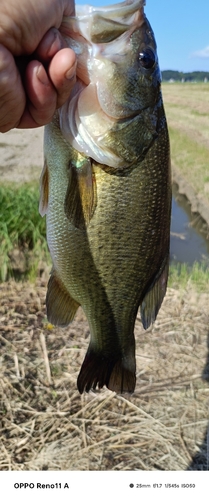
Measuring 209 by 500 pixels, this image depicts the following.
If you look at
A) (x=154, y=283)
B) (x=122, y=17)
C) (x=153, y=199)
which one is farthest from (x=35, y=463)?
(x=122, y=17)

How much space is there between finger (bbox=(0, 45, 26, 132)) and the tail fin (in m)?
0.60

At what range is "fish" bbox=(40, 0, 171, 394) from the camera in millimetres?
914

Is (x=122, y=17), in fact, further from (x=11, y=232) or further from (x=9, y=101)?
(x=11, y=232)

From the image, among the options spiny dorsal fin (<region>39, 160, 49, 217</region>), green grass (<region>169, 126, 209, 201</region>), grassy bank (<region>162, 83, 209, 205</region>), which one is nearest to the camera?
spiny dorsal fin (<region>39, 160, 49, 217</region>)

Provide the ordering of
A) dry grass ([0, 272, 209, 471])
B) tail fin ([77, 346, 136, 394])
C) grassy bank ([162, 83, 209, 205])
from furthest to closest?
grassy bank ([162, 83, 209, 205]) < dry grass ([0, 272, 209, 471]) < tail fin ([77, 346, 136, 394])

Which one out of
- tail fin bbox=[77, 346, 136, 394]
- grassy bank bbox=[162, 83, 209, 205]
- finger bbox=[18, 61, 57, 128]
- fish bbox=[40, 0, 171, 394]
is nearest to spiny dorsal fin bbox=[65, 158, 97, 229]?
fish bbox=[40, 0, 171, 394]

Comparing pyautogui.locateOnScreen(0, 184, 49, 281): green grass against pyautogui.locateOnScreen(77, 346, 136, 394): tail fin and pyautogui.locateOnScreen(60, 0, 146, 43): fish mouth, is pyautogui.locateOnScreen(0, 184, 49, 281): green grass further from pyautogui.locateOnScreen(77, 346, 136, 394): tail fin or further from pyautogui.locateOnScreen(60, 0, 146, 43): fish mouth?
pyautogui.locateOnScreen(60, 0, 146, 43): fish mouth

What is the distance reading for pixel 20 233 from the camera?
9.45ft

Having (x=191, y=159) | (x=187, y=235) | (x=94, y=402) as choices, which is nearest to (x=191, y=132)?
(x=191, y=159)

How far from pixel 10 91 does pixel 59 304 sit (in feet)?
1.63

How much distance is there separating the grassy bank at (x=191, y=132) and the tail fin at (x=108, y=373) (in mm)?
4888

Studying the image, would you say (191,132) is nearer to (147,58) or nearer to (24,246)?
(24,246)

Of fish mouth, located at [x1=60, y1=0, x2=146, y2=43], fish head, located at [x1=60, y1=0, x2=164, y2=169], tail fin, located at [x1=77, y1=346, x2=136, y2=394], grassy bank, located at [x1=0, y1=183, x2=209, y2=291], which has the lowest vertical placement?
grassy bank, located at [x1=0, y1=183, x2=209, y2=291]

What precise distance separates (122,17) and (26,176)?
3.55m
